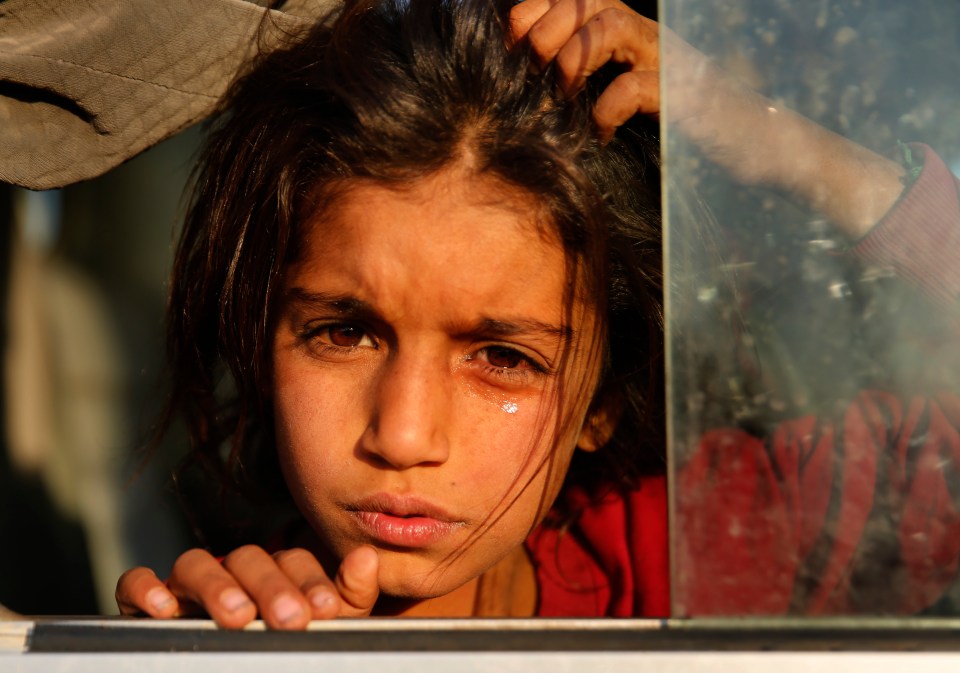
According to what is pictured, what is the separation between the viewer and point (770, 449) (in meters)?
0.91

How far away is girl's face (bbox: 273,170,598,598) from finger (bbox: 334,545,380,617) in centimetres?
19

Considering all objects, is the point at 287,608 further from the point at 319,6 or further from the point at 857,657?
the point at 319,6

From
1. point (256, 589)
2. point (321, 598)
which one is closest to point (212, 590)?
point (256, 589)

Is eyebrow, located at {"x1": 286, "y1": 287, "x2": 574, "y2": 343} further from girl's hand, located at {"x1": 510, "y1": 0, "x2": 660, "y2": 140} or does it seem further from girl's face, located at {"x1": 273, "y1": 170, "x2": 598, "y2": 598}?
girl's hand, located at {"x1": 510, "y1": 0, "x2": 660, "y2": 140}

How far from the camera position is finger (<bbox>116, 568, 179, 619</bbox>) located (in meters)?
1.11

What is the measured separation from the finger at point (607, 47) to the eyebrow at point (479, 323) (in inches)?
15.2

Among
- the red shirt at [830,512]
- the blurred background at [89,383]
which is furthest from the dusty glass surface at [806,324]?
the blurred background at [89,383]

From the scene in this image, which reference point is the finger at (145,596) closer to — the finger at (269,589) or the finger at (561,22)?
the finger at (269,589)

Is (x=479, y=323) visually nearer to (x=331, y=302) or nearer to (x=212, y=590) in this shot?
(x=331, y=302)

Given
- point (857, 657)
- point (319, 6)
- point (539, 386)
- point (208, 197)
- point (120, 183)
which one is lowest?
point (857, 657)

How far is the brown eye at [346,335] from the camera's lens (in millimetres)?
1521

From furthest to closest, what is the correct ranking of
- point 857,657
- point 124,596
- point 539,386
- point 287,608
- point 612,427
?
point 612,427
point 539,386
point 124,596
point 287,608
point 857,657

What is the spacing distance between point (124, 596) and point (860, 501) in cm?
96

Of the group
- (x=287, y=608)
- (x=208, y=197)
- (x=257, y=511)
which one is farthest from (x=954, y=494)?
(x=257, y=511)
